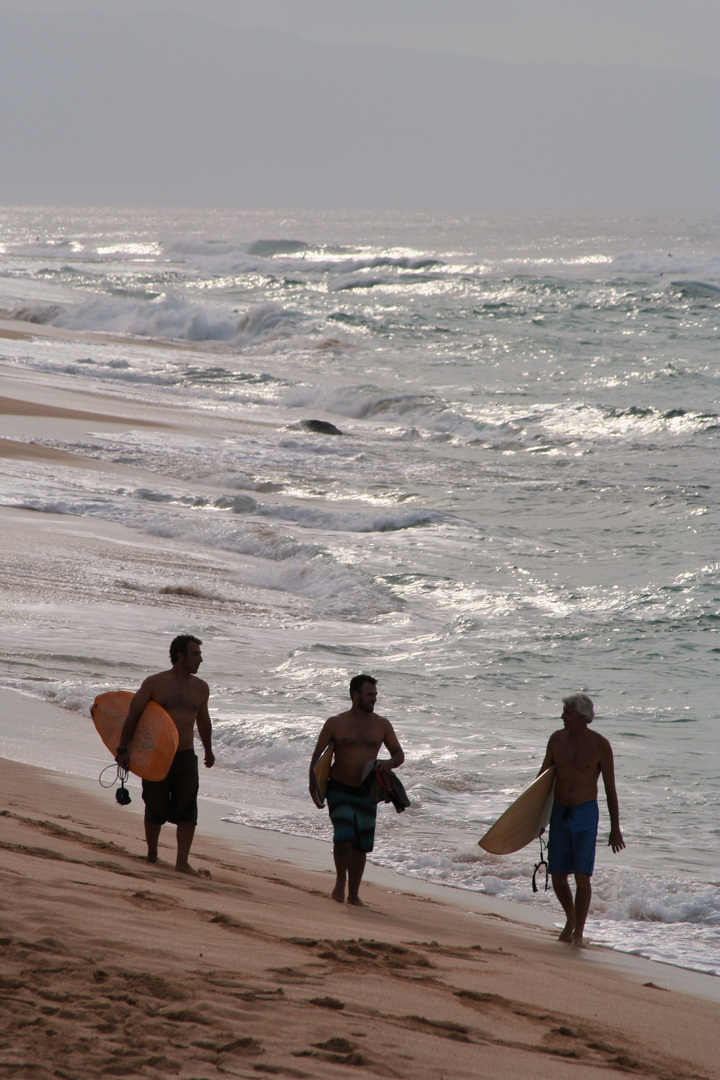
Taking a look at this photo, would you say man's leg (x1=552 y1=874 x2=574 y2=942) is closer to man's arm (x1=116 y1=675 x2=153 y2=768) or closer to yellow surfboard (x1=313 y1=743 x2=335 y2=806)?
yellow surfboard (x1=313 y1=743 x2=335 y2=806)

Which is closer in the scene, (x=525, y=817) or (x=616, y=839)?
(x=616, y=839)

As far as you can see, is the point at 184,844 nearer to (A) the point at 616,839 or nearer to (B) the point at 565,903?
(B) the point at 565,903

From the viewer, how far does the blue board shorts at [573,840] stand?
5965 mm

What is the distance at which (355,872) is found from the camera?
5.89 meters

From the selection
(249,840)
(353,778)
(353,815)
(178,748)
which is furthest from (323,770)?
(249,840)

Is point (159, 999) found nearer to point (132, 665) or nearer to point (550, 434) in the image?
point (132, 665)

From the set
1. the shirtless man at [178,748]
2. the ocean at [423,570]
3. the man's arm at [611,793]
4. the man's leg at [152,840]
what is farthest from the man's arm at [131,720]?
the man's arm at [611,793]

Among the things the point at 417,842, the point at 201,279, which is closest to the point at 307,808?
the point at 417,842

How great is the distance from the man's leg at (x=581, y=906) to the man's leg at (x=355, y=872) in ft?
3.73

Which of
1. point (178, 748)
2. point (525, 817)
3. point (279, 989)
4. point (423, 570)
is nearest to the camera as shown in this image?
point (279, 989)

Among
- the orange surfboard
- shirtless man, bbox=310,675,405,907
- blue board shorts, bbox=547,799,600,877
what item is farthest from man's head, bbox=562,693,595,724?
the orange surfboard

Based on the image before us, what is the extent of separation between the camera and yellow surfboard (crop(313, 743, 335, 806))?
19.3 ft

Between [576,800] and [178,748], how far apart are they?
2.16 m

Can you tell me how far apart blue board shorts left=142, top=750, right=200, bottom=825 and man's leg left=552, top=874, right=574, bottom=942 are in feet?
6.46
